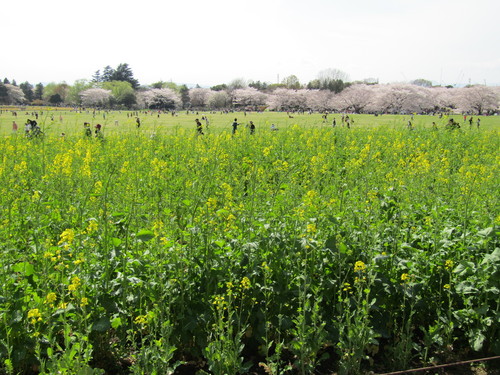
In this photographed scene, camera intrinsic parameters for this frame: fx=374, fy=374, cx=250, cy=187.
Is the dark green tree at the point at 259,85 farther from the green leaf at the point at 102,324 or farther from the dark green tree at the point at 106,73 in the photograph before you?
the green leaf at the point at 102,324

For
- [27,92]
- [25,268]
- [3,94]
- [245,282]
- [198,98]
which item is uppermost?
[27,92]

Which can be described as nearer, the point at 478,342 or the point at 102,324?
the point at 102,324

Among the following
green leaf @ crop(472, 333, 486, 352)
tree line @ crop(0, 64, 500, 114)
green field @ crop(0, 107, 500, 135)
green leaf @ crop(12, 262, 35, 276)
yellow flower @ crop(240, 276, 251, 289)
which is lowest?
green leaf @ crop(472, 333, 486, 352)

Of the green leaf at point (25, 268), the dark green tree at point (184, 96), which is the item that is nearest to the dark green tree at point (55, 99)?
the dark green tree at point (184, 96)

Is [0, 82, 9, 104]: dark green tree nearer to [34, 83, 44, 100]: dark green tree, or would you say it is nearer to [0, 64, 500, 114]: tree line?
[0, 64, 500, 114]: tree line

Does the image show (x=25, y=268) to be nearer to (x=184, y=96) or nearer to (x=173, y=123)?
(x=173, y=123)

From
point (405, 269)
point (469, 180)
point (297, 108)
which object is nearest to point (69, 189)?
point (405, 269)

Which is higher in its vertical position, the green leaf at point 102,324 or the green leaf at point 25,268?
the green leaf at point 25,268

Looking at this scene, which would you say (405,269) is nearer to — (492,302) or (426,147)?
(492,302)

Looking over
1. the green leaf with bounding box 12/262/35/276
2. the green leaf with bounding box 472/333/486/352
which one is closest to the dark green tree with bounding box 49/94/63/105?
the green leaf with bounding box 12/262/35/276

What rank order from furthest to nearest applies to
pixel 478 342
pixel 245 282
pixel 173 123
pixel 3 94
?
pixel 3 94 → pixel 173 123 → pixel 478 342 → pixel 245 282

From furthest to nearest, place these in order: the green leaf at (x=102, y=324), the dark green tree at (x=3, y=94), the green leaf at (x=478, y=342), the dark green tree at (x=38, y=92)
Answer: the dark green tree at (x=38, y=92) < the dark green tree at (x=3, y=94) < the green leaf at (x=478, y=342) < the green leaf at (x=102, y=324)

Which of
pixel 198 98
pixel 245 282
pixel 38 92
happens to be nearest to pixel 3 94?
pixel 38 92

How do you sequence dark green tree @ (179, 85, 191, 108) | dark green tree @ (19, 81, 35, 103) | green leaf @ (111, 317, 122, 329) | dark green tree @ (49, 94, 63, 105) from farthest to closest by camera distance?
1. dark green tree @ (179, 85, 191, 108)
2. dark green tree @ (19, 81, 35, 103)
3. dark green tree @ (49, 94, 63, 105)
4. green leaf @ (111, 317, 122, 329)
